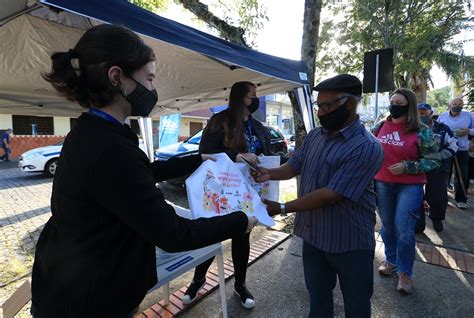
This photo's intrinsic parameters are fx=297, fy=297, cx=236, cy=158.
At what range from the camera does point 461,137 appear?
559cm

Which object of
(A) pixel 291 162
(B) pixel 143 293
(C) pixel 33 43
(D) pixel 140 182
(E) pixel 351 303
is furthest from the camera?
(C) pixel 33 43

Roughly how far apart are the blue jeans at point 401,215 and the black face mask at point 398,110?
26.3 inches

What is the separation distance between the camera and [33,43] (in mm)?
2703

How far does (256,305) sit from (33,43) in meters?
3.16

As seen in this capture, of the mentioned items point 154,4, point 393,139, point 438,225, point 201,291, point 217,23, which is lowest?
point 201,291

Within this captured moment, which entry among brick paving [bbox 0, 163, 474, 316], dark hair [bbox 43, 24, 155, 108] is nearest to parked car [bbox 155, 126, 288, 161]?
brick paving [bbox 0, 163, 474, 316]

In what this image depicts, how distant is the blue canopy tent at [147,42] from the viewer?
6.07ft

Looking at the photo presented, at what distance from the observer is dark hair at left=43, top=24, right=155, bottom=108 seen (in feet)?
3.37

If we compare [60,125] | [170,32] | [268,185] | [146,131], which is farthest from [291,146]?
[60,125]

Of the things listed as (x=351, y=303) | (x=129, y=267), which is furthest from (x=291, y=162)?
(x=129, y=267)

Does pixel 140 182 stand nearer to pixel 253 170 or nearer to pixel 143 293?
pixel 143 293

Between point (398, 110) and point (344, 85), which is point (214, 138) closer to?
point (344, 85)

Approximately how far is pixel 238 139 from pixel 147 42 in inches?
49.5

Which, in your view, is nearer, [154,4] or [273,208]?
[273,208]
